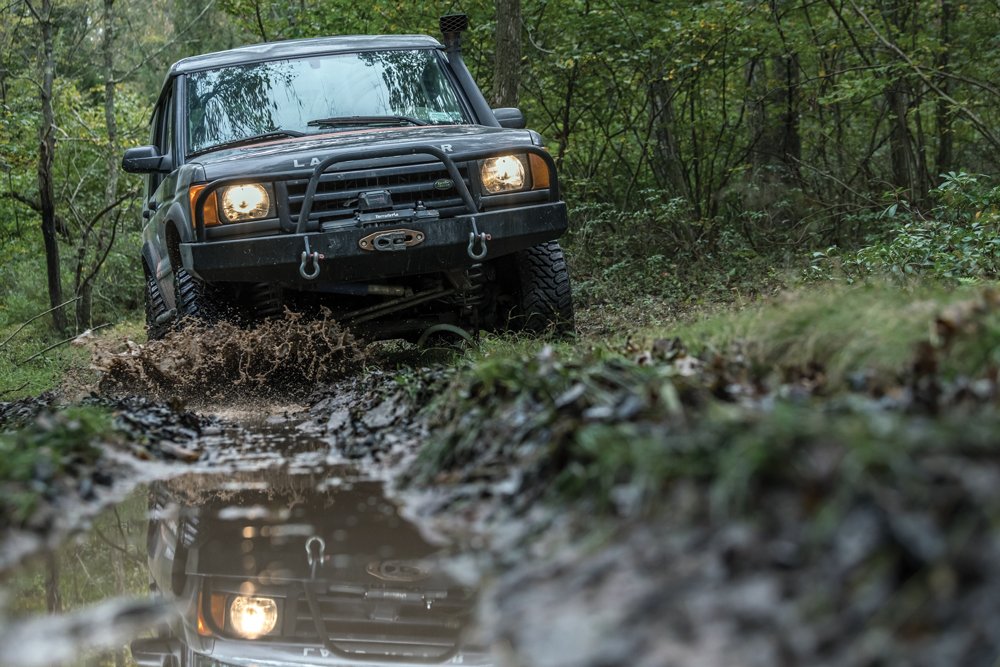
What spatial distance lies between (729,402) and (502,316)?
3733 mm

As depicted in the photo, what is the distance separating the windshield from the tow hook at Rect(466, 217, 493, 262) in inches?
47.6

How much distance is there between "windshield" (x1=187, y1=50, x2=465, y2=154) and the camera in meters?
7.01

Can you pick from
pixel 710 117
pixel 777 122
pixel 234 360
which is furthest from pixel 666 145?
pixel 234 360

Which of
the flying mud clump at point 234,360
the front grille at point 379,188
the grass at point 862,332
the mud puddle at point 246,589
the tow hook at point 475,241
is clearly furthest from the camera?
the flying mud clump at point 234,360

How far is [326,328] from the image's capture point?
654 centimetres

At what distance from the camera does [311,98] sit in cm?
712

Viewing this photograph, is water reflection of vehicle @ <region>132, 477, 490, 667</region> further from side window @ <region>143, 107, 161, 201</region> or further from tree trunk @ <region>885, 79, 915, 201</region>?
tree trunk @ <region>885, 79, 915, 201</region>

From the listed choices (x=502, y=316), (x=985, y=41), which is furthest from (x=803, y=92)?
(x=502, y=316)

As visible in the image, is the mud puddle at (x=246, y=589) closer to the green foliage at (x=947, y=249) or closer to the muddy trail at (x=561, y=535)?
the muddy trail at (x=561, y=535)

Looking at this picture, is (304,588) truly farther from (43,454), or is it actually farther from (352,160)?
(352,160)

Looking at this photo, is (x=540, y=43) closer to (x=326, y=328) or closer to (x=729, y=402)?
(x=326, y=328)

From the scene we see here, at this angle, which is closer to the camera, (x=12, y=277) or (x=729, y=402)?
(x=729, y=402)

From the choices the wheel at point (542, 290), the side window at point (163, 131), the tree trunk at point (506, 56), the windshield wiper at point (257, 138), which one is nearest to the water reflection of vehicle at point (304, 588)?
the wheel at point (542, 290)

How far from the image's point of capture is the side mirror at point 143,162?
712cm
